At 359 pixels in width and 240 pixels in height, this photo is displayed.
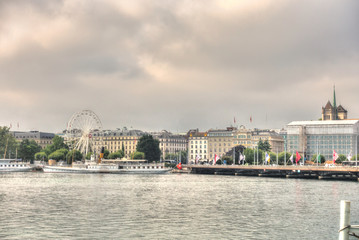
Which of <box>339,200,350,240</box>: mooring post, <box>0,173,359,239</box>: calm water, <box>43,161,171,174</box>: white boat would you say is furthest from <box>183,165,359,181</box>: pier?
<box>339,200,350,240</box>: mooring post

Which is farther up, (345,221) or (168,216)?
(345,221)

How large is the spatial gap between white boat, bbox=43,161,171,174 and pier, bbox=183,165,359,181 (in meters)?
17.5

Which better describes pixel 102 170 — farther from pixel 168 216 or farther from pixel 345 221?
pixel 345 221

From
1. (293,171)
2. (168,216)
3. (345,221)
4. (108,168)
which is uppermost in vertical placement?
(345,221)

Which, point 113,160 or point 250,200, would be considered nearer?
point 250,200

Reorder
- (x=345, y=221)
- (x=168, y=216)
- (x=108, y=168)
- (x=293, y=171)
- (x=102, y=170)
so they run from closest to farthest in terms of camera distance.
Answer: (x=345, y=221)
(x=168, y=216)
(x=293, y=171)
(x=102, y=170)
(x=108, y=168)

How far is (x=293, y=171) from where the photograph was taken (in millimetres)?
169375

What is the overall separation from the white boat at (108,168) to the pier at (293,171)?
689 inches

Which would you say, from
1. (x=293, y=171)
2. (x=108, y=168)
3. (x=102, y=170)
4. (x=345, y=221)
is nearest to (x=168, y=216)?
(x=345, y=221)

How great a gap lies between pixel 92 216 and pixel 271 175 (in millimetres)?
124475

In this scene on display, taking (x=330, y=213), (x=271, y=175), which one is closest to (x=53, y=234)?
(x=330, y=213)

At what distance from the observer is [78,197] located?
79125 mm

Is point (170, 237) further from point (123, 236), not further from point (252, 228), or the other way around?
point (252, 228)

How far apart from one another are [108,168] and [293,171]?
6283 centimetres
